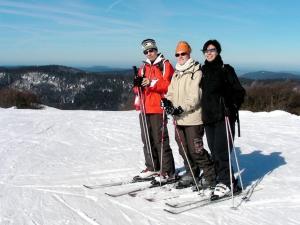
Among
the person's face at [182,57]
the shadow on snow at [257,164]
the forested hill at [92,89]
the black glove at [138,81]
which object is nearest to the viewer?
the person's face at [182,57]

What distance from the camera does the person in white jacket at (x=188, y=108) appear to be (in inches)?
246

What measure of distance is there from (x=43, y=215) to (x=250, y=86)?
110ft

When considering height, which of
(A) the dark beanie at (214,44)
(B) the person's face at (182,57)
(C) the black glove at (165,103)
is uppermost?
(A) the dark beanie at (214,44)

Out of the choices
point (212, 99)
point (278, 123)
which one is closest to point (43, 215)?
point (212, 99)

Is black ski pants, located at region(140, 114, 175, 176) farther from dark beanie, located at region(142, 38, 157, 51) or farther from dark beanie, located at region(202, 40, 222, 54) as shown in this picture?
dark beanie, located at region(202, 40, 222, 54)

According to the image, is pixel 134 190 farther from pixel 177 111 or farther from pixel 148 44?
pixel 148 44

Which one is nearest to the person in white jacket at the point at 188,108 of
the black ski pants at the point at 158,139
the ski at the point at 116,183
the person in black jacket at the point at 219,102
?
the person in black jacket at the point at 219,102

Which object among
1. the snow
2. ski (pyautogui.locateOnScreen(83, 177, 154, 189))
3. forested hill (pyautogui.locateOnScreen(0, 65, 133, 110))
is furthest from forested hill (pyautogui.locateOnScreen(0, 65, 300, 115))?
ski (pyautogui.locateOnScreen(83, 177, 154, 189))

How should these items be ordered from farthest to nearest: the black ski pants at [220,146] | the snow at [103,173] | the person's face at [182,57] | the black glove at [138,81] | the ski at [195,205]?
the black glove at [138,81] < the person's face at [182,57] < the black ski pants at [220,146] < the ski at [195,205] < the snow at [103,173]

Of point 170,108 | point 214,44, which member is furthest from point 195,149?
point 214,44

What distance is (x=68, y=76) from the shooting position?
160375 mm

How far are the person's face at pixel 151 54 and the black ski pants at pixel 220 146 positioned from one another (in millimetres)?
1388

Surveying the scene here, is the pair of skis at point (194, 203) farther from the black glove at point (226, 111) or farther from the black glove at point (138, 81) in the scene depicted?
the black glove at point (138, 81)

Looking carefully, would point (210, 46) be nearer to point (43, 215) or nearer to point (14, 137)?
point (43, 215)
